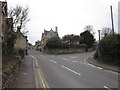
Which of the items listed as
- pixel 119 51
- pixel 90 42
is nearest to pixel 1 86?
pixel 119 51

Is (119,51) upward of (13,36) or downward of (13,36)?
downward

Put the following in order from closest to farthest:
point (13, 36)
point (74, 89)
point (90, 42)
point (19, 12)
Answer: point (74, 89)
point (13, 36)
point (19, 12)
point (90, 42)

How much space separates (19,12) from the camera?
42.4 m

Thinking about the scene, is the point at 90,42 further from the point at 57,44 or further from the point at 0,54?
the point at 0,54

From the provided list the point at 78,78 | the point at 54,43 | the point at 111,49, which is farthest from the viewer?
the point at 54,43

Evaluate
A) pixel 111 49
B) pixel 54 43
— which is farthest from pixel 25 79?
pixel 54 43

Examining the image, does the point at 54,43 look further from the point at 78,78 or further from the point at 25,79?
the point at 78,78

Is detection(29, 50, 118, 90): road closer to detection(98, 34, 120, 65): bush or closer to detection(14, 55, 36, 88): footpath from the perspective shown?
detection(14, 55, 36, 88): footpath

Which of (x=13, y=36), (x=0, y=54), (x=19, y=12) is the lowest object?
(x=0, y=54)

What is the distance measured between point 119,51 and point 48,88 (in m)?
16.0

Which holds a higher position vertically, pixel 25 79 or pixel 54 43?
pixel 54 43

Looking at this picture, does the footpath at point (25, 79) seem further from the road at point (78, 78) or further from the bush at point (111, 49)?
the bush at point (111, 49)

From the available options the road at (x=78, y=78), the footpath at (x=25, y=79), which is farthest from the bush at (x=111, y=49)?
the footpath at (x=25, y=79)

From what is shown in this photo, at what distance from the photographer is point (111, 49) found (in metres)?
26.8
